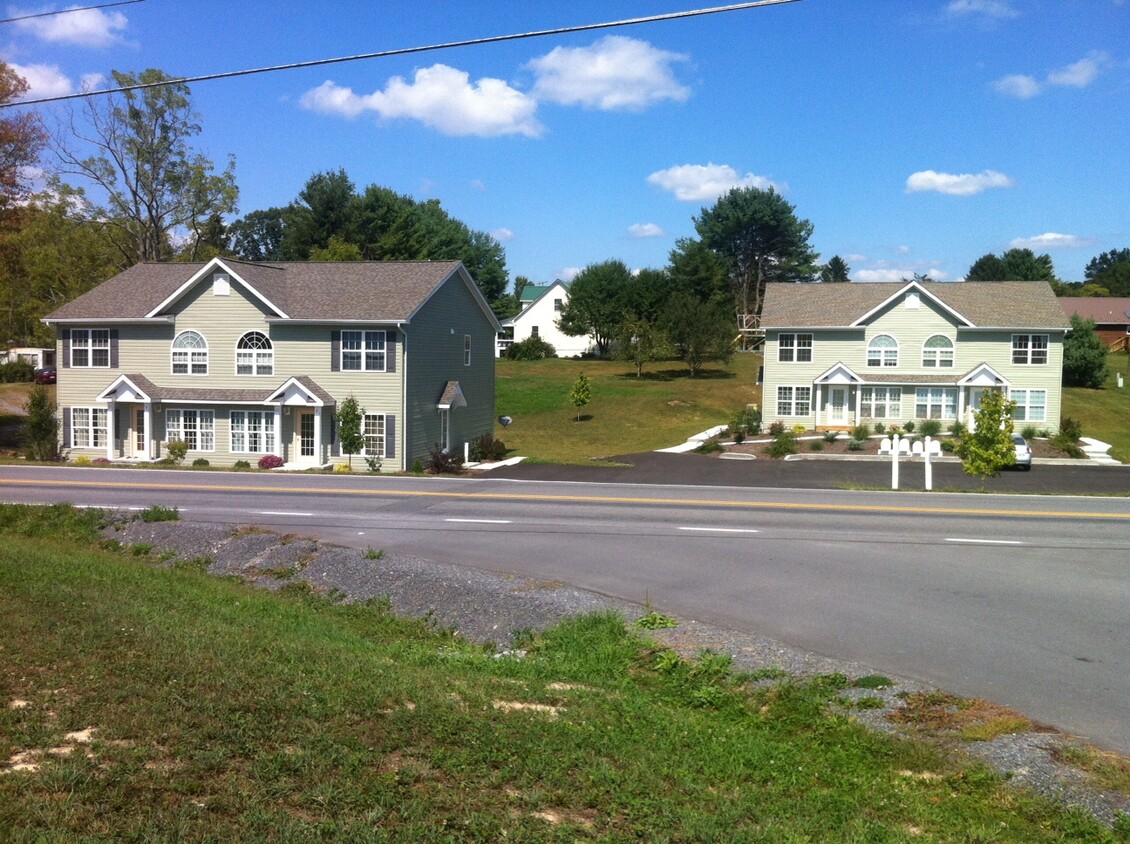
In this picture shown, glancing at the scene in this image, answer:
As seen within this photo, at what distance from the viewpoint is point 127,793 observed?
5.87 metres

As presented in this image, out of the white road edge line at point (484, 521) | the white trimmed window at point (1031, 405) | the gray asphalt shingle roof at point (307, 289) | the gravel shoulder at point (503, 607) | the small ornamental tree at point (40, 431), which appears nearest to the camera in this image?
the gravel shoulder at point (503, 607)

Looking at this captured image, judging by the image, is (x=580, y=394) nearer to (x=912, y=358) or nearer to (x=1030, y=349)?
(x=912, y=358)

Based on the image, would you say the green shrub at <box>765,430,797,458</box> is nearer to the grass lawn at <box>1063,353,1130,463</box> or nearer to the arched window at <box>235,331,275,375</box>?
the grass lawn at <box>1063,353,1130,463</box>

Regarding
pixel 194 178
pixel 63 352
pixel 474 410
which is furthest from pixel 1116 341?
pixel 63 352

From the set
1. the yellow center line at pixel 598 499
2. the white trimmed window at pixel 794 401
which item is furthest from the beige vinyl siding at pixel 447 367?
the white trimmed window at pixel 794 401

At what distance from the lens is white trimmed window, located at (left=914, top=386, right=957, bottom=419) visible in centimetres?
4866

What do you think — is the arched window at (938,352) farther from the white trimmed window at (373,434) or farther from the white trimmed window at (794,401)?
the white trimmed window at (373,434)

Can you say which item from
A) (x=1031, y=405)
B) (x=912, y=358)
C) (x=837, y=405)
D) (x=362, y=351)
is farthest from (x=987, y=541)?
(x=1031, y=405)

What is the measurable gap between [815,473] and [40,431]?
98.5 ft

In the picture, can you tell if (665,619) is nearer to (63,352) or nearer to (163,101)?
(63,352)

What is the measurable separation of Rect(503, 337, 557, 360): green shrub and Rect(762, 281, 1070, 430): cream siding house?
46439mm

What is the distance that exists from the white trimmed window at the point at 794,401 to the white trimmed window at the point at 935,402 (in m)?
5.24

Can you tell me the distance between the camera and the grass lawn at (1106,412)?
52.3 meters

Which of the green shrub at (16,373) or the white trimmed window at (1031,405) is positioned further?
the green shrub at (16,373)
